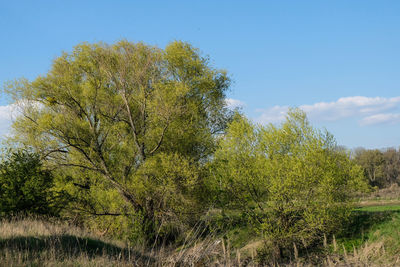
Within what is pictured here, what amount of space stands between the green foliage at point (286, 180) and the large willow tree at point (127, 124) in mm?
2904

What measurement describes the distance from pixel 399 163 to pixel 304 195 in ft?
262

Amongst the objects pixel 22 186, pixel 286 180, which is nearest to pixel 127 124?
pixel 22 186

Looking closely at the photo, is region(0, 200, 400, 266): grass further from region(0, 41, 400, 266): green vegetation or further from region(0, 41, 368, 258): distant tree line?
region(0, 41, 368, 258): distant tree line

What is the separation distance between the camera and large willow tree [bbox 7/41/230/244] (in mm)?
25297

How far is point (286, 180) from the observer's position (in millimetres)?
21234

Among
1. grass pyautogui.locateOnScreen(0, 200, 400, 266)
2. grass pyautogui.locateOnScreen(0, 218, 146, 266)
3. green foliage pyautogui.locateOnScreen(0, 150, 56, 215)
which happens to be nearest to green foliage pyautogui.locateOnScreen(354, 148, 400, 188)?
grass pyautogui.locateOnScreen(0, 200, 400, 266)

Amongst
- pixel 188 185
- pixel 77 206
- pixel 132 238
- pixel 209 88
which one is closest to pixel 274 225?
pixel 188 185

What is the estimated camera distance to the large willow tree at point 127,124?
2530cm

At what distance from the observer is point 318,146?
22.7 metres

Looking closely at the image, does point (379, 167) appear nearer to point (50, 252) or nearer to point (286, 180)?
point (286, 180)

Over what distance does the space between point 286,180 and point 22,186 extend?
15.4 metres

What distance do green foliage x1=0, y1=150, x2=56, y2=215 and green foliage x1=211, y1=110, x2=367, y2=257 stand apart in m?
11.0

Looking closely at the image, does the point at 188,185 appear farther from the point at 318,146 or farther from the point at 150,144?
the point at 318,146

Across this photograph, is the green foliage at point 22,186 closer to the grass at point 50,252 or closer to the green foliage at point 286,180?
the grass at point 50,252
